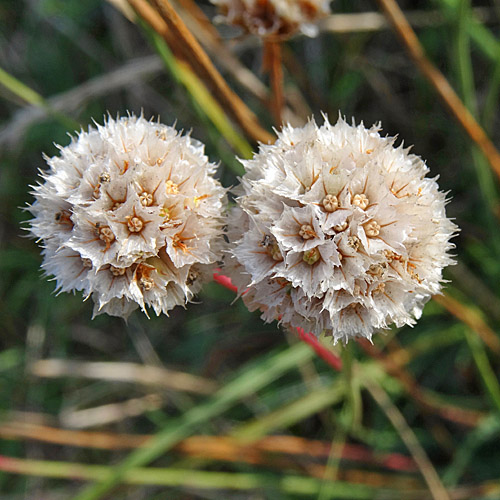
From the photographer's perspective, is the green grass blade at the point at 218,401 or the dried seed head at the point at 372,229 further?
the green grass blade at the point at 218,401

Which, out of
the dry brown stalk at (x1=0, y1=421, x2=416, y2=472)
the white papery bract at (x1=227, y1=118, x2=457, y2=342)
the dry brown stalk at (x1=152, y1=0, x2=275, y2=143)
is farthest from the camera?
the dry brown stalk at (x1=0, y1=421, x2=416, y2=472)

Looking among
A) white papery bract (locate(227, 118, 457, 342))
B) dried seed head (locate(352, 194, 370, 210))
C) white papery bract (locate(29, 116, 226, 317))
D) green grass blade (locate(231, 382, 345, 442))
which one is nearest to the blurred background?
green grass blade (locate(231, 382, 345, 442))

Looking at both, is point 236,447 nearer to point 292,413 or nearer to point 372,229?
point 292,413

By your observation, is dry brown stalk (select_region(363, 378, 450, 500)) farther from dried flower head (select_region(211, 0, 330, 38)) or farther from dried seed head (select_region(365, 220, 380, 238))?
dried flower head (select_region(211, 0, 330, 38))

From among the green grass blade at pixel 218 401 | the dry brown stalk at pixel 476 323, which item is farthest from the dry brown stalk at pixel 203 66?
the dry brown stalk at pixel 476 323

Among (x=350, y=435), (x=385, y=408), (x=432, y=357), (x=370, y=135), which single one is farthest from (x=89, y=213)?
(x=432, y=357)

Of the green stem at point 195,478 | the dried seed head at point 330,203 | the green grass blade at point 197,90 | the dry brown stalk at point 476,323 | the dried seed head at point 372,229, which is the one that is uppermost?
the green grass blade at point 197,90

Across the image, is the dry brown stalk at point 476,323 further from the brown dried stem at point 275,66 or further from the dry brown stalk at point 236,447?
the brown dried stem at point 275,66
